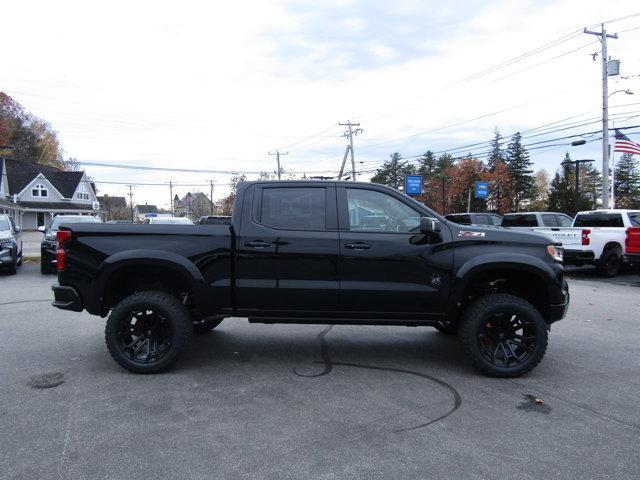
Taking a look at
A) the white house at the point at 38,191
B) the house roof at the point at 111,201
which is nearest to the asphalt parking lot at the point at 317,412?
the white house at the point at 38,191

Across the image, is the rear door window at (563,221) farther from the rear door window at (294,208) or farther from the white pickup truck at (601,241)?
the rear door window at (294,208)

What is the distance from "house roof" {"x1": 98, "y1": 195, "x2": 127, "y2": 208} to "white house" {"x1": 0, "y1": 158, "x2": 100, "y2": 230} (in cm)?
5003

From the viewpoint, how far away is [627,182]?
8569 cm

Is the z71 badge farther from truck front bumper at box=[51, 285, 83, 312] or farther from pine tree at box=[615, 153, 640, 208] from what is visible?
pine tree at box=[615, 153, 640, 208]

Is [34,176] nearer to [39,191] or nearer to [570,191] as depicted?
[39,191]

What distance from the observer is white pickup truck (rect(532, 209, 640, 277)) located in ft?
47.1

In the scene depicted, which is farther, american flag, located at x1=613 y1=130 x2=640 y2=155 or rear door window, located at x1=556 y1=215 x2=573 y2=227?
american flag, located at x1=613 y1=130 x2=640 y2=155

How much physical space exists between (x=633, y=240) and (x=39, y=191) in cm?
6264

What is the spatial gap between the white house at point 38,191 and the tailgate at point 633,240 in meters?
56.1

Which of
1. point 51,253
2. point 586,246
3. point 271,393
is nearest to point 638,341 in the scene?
point 271,393

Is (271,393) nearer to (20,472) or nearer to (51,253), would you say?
(20,472)

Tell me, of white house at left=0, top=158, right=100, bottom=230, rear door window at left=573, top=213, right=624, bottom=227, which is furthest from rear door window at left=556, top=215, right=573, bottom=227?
white house at left=0, top=158, right=100, bottom=230

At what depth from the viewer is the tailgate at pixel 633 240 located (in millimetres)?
12117

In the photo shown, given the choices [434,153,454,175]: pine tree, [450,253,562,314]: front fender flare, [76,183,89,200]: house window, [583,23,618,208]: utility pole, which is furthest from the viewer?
[434,153,454,175]: pine tree
